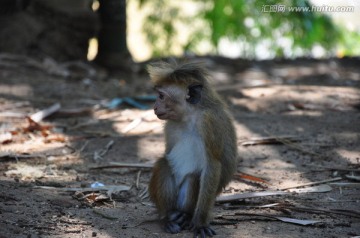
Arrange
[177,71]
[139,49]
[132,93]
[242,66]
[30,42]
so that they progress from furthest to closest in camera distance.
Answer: [139,49], [242,66], [30,42], [132,93], [177,71]

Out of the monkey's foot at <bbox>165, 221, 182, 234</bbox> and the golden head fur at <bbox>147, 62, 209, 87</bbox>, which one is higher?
the golden head fur at <bbox>147, 62, 209, 87</bbox>

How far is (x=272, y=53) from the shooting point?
14.5 meters

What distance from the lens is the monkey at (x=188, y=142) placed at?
16.5ft

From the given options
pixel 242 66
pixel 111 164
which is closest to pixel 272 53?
pixel 242 66

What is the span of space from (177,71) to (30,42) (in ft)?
20.9

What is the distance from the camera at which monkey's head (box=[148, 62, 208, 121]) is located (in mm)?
5137

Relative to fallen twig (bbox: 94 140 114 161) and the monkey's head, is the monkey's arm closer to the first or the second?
the monkey's head

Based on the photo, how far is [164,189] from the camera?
5.22 m

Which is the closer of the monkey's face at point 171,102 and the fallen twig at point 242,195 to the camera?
the monkey's face at point 171,102

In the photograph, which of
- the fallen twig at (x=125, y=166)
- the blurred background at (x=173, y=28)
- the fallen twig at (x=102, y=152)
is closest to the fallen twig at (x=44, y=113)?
the fallen twig at (x=102, y=152)

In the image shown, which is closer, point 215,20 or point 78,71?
point 78,71

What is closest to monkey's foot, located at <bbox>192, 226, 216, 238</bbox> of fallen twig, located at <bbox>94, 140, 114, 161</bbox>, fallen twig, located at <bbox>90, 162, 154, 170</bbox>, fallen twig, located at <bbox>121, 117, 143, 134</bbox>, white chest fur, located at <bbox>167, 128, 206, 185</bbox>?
white chest fur, located at <bbox>167, 128, 206, 185</bbox>

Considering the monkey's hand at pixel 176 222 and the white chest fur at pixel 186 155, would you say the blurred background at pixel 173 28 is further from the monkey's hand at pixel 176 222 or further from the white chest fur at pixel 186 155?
the monkey's hand at pixel 176 222

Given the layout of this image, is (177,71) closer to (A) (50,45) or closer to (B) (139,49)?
(A) (50,45)
